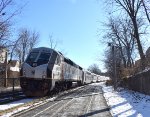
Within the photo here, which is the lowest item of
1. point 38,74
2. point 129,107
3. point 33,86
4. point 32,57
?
point 129,107

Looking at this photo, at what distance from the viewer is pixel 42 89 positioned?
27328 mm

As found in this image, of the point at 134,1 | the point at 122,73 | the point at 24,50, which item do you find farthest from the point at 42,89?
the point at 24,50

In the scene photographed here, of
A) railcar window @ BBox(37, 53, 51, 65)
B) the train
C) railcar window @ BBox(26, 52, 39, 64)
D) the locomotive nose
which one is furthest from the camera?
railcar window @ BBox(26, 52, 39, 64)

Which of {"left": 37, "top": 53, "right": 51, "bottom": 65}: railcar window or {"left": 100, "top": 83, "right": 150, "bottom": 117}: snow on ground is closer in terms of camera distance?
{"left": 100, "top": 83, "right": 150, "bottom": 117}: snow on ground

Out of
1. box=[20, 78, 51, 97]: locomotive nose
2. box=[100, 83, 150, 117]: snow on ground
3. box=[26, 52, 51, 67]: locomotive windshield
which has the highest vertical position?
box=[26, 52, 51, 67]: locomotive windshield

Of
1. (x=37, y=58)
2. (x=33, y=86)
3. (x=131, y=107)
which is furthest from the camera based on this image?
(x=37, y=58)

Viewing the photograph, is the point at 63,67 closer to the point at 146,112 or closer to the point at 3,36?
the point at 3,36

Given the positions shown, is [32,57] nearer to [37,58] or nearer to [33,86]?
[37,58]

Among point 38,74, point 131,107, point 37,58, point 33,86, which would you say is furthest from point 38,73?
point 131,107

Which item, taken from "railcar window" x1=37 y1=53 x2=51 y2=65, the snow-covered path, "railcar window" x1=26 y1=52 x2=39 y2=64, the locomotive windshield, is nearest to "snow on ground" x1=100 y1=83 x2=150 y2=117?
the snow-covered path

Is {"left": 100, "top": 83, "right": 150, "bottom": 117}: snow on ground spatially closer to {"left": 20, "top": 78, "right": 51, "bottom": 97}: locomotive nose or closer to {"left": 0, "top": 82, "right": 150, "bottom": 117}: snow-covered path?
{"left": 0, "top": 82, "right": 150, "bottom": 117}: snow-covered path

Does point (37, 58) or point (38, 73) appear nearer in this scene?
point (38, 73)

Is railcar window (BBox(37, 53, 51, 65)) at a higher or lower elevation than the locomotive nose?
higher

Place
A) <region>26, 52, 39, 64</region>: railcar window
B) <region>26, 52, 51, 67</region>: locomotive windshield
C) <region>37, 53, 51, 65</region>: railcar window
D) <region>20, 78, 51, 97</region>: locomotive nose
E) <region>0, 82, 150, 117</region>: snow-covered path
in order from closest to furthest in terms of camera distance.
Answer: <region>0, 82, 150, 117</region>: snow-covered path < <region>20, 78, 51, 97</region>: locomotive nose < <region>26, 52, 51, 67</region>: locomotive windshield < <region>37, 53, 51, 65</region>: railcar window < <region>26, 52, 39, 64</region>: railcar window
